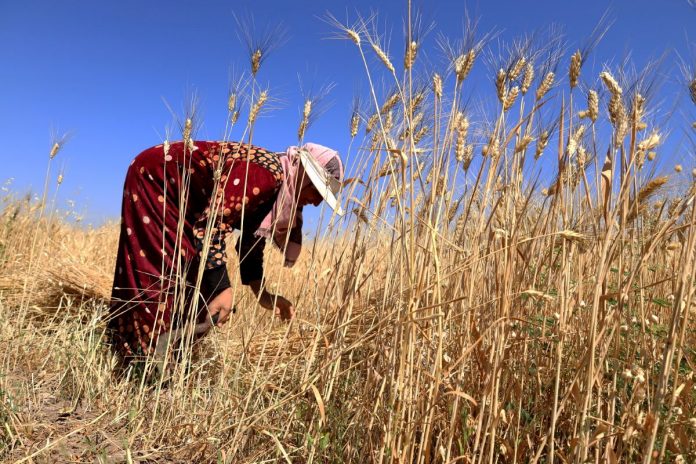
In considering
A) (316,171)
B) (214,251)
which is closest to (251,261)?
(214,251)

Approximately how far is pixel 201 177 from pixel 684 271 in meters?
1.79

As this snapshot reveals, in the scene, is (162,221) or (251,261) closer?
(162,221)

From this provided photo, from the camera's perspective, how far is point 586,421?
0.87m

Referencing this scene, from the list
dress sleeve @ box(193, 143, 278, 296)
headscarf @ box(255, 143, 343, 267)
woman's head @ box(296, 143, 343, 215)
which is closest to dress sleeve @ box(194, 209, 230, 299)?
dress sleeve @ box(193, 143, 278, 296)

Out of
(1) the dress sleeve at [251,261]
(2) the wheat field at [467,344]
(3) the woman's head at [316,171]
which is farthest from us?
(1) the dress sleeve at [251,261]

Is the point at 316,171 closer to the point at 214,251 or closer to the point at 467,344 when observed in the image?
the point at 214,251

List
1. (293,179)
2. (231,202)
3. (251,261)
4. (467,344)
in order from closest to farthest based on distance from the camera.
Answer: (467,344) → (231,202) → (293,179) → (251,261)

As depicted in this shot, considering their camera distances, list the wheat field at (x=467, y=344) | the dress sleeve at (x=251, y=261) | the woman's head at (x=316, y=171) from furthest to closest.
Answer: the dress sleeve at (x=251, y=261), the woman's head at (x=316, y=171), the wheat field at (x=467, y=344)

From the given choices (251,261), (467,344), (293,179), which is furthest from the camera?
(251,261)

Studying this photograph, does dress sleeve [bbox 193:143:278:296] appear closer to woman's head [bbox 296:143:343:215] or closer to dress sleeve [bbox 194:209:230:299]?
dress sleeve [bbox 194:209:230:299]

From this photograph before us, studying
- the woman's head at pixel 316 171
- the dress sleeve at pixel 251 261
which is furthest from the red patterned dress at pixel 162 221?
the dress sleeve at pixel 251 261

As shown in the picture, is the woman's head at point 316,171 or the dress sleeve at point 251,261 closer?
the woman's head at point 316,171

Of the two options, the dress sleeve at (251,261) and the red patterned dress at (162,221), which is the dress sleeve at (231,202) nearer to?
the red patterned dress at (162,221)

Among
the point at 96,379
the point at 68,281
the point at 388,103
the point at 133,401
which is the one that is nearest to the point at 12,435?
the point at 133,401
